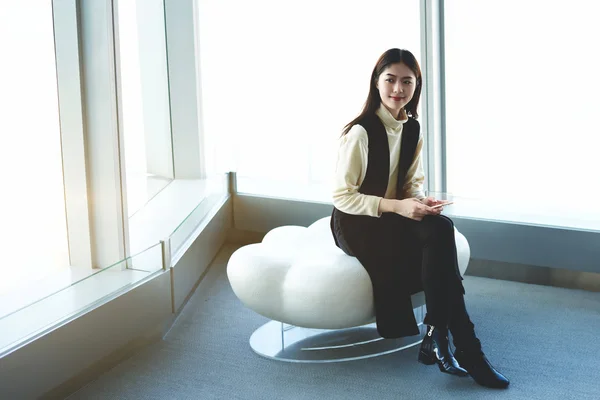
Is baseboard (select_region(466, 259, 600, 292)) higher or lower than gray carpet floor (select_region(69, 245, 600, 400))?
higher

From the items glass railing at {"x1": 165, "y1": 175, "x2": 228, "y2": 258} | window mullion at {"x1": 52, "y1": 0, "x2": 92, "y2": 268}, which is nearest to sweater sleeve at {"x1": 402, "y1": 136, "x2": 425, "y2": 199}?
glass railing at {"x1": 165, "y1": 175, "x2": 228, "y2": 258}

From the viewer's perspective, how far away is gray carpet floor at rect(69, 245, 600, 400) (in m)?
2.81

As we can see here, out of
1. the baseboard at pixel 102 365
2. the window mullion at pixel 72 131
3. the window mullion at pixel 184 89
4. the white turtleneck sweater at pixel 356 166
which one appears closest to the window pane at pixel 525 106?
the white turtleneck sweater at pixel 356 166

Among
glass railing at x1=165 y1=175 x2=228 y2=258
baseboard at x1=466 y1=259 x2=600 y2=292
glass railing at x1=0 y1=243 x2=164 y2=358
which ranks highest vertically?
glass railing at x1=165 y1=175 x2=228 y2=258

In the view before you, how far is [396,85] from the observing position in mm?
3021

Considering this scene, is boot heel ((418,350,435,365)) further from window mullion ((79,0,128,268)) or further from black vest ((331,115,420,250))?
window mullion ((79,0,128,268))

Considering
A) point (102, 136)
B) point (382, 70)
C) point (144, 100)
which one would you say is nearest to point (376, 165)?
point (382, 70)

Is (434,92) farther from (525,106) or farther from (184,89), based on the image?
(184,89)

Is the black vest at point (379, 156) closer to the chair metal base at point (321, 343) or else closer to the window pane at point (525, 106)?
the chair metal base at point (321, 343)

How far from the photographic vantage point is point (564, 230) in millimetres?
3754

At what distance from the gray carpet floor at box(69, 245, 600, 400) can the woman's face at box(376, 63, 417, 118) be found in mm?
976

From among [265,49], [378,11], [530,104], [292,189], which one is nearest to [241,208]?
[292,189]

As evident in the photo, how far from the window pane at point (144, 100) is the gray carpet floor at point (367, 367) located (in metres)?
0.84

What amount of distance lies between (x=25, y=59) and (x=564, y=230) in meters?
2.48
